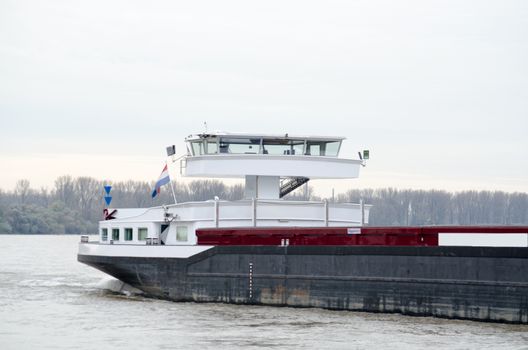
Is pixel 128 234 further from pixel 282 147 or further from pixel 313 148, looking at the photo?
pixel 313 148

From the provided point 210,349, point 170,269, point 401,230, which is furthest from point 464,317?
point 170,269

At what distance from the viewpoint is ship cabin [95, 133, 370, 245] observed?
31.4m

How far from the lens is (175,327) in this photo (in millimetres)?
25438

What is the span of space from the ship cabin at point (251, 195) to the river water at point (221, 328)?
9.21ft

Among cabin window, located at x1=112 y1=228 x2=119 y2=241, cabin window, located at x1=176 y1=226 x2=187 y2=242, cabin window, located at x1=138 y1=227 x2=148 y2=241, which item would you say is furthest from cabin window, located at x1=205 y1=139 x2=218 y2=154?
cabin window, located at x1=112 y1=228 x2=119 y2=241

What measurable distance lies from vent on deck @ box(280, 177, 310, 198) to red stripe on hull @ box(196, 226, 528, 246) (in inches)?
225

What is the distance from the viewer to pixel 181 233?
1245 inches

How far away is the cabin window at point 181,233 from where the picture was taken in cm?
3152

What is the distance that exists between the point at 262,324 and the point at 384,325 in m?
3.47

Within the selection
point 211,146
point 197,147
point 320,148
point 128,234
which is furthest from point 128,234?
point 320,148

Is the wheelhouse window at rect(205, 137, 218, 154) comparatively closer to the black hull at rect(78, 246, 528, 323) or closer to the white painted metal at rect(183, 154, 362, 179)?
the white painted metal at rect(183, 154, 362, 179)

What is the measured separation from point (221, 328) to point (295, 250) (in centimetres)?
430

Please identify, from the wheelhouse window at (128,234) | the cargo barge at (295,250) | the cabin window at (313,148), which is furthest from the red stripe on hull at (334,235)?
the cabin window at (313,148)

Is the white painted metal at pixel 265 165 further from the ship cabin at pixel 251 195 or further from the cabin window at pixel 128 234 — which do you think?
the cabin window at pixel 128 234
